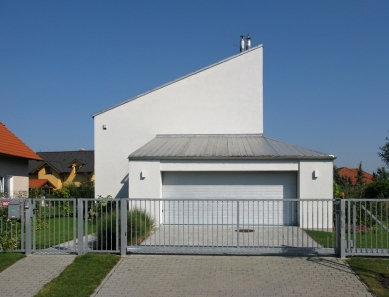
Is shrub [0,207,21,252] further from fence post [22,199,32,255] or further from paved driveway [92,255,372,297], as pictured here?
paved driveway [92,255,372,297]

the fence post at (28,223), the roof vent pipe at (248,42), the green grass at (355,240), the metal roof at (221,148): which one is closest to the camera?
the green grass at (355,240)

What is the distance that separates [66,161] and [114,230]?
4552cm

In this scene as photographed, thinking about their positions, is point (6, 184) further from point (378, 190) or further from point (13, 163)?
point (378, 190)

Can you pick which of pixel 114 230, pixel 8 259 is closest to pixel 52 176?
pixel 8 259

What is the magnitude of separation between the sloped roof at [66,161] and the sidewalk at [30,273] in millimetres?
40784

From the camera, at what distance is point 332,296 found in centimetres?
756

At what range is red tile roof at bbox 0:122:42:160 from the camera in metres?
20.0

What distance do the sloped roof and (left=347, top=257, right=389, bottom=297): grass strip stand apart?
43.4m

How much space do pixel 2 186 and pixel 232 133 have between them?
11045 mm

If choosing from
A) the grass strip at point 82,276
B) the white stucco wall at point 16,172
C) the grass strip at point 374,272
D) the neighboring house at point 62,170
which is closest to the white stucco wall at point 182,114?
the white stucco wall at point 16,172

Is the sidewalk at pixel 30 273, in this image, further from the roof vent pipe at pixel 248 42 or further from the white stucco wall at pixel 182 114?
the roof vent pipe at pixel 248 42

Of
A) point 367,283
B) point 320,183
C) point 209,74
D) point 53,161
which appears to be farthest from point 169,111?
point 53,161

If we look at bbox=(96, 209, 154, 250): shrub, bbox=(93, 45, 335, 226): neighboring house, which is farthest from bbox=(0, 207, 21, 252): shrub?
bbox=(93, 45, 335, 226): neighboring house

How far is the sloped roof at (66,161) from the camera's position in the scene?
5147cm
